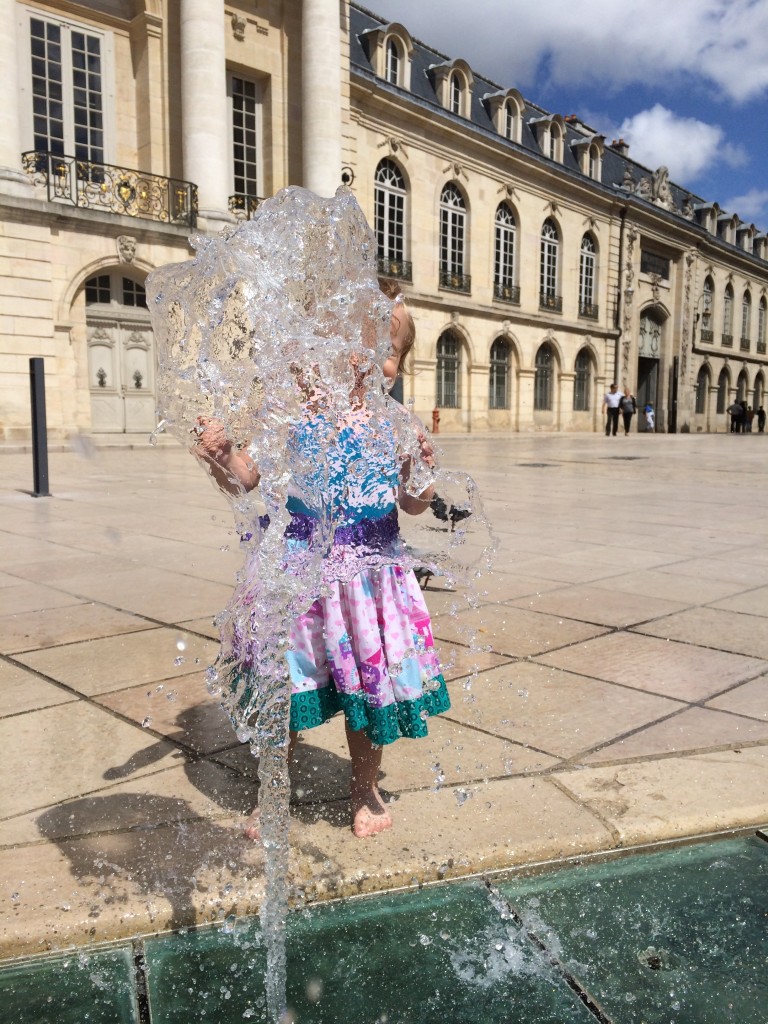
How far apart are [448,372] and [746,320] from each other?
28.1 meters

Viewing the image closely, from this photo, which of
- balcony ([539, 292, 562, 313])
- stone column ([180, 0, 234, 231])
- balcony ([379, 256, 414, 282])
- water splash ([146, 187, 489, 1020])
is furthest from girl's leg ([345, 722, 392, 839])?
balcony ([539, 292, 562, 313])

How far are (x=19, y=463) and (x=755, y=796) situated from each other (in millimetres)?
12617

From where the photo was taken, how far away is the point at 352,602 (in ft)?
7.30

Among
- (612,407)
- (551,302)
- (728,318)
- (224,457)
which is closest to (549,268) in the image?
(551,302)

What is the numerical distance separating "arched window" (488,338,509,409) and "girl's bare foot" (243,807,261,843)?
29.4 metres

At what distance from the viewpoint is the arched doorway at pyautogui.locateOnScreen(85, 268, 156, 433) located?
1881 centimetres

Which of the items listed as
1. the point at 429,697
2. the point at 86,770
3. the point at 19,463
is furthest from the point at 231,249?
the point at 19,463

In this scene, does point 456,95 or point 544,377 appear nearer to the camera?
point 456,95

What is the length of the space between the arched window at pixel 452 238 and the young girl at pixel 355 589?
91.6 feet

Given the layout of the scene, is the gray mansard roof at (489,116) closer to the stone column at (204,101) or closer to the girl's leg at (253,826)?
the stone column at (204,101)

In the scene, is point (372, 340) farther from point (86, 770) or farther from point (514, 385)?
point (514, 385)

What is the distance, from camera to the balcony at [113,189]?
1809cm

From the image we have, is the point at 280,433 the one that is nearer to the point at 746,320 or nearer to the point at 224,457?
the point at 224,457

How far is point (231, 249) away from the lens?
2438 mm
